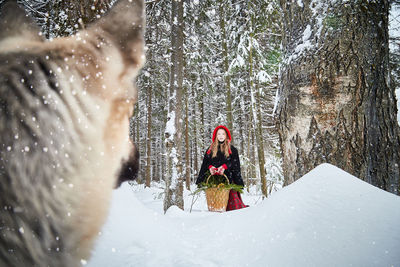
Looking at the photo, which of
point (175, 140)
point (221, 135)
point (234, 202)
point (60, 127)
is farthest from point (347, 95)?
point (175, 140)

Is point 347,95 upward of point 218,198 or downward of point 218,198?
upward

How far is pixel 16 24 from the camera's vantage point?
75 centimetres

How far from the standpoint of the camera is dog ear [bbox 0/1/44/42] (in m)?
0.73

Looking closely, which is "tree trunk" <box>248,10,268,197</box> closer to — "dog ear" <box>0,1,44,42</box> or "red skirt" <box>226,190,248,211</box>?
"red skirt" <box>226,190,248,211</box>

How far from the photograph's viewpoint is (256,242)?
38.9 inches

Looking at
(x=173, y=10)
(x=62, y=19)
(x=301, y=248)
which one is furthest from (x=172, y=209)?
(x=173, y=10)

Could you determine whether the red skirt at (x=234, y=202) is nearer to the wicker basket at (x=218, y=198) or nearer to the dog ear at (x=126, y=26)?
the wicker basket at (x=218, y=198)

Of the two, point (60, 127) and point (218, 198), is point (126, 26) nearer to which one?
point (60, 127)

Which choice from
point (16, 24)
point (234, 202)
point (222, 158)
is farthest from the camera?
point (222, 158)

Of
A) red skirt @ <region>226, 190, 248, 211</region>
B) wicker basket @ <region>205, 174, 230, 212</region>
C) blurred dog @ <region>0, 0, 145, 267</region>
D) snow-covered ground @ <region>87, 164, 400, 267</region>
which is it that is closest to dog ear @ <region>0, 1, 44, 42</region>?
blurred dog @ <region>0, 0, 145, 267</region>

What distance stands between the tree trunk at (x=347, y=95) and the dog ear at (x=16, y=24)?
172 cm

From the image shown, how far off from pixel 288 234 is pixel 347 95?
122cm

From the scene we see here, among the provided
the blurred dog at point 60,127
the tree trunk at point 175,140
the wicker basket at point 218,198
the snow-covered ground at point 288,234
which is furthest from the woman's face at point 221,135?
the blurred dog at point 60,127

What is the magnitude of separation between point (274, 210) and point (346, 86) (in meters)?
1.14
